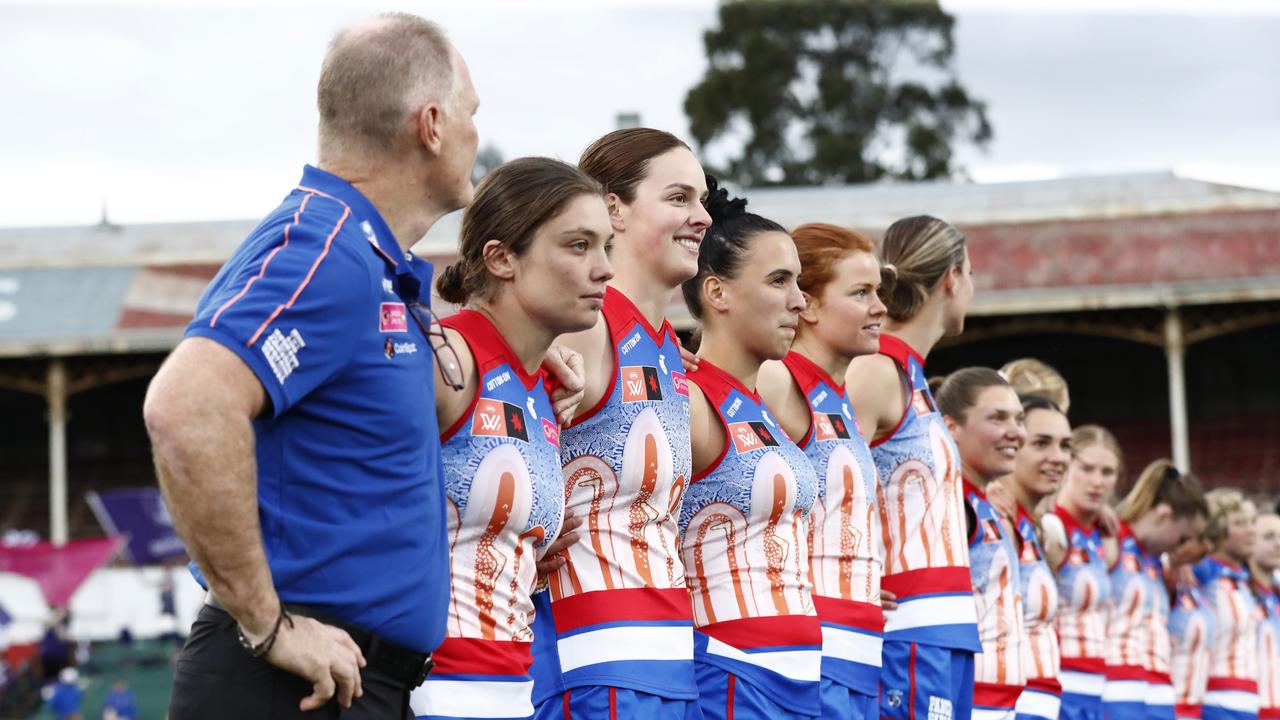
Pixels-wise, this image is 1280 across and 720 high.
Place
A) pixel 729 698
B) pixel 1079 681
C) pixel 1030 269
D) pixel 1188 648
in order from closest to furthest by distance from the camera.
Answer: pixel 729 698 → pixel 1079 681 → pixel 1188 648 → pixel 1030 269

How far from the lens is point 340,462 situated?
116 inches

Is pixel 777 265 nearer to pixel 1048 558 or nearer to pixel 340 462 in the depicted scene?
pixel 340 462

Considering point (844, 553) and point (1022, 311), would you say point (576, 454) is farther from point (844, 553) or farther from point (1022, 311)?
point (1022, 311)

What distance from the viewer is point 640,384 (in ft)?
14.7

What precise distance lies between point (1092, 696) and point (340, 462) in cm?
703

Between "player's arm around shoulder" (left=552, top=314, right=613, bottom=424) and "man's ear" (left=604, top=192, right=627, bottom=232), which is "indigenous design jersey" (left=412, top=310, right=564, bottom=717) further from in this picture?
"man's ear" (left=604, top=192, right=627, bottom=232)

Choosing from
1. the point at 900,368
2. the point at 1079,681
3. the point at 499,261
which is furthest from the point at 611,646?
the point at 1079,681

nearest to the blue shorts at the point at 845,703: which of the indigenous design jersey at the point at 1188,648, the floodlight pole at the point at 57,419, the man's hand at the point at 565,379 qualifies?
the man's hand at the point at 565,379

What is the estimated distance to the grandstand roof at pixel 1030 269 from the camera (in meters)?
23.8

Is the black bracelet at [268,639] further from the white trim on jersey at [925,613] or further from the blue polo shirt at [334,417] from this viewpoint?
the white trim on jersey at [925,613]

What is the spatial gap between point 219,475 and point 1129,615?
8024mm

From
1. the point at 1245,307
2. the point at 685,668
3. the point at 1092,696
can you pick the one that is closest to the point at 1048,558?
the point at 1092,696

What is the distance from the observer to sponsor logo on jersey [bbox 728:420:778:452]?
4977mm

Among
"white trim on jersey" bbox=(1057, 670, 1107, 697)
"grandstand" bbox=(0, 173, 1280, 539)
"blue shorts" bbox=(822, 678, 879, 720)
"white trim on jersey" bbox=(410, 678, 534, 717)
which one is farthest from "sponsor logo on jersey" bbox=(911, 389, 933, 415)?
"grandstand" bbox=(0, 173, 1280, 539)
